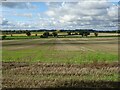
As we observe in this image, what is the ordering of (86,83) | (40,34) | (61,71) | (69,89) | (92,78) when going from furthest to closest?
(40,34)
(61,71)
(92,78)
(86,83)
(69,89)

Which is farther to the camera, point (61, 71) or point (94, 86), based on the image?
point (61, 71)

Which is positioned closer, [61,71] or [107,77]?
[107,77]

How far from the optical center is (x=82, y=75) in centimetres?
1559

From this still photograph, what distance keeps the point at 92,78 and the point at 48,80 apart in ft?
7.61

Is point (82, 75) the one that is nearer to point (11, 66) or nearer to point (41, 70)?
point (41, 70)

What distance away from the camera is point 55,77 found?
14.8 meters

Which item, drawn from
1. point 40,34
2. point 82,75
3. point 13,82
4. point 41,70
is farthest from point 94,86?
point 40,34

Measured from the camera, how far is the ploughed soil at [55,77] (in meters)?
13.0

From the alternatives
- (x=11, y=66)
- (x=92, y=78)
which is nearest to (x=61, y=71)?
(x=92, y=78)

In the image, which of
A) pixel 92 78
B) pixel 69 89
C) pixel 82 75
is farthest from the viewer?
pixel 82 75

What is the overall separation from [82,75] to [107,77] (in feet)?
4.59

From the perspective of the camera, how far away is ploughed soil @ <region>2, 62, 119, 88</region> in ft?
42.6

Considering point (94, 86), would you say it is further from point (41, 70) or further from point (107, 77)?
point (41, 70)

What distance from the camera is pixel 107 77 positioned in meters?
15.0
